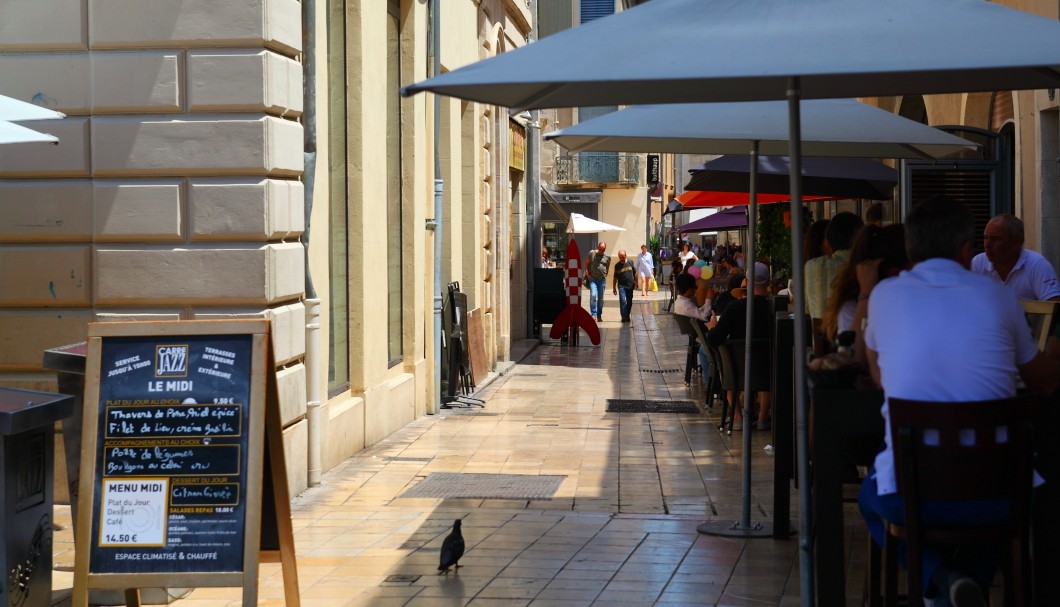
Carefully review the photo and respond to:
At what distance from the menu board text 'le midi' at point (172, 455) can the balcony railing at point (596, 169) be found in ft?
154

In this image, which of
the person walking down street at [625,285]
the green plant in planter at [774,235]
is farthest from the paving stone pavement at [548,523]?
the person walking down street at [625,285]

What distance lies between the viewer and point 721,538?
7.50 metres

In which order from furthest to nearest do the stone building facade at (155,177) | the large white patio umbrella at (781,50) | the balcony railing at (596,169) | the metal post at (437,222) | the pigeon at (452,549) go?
the balcony railing at (596,169) → the metal post at (437,222) → the stone building facade at (155,177) → the pigeon at (452,549) → the large white patio umbrella at (781,50)

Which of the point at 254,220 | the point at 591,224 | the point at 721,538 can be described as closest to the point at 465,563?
the point at 721,538

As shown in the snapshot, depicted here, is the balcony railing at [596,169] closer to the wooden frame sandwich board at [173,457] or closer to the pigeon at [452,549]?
the pigeon at [452,549]

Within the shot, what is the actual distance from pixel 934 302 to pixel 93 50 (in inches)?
225

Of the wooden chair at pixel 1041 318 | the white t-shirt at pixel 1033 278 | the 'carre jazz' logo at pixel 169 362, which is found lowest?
the 'carre jazz' logo at pixel 169 362

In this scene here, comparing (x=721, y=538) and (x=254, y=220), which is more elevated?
(x=254, y=220)

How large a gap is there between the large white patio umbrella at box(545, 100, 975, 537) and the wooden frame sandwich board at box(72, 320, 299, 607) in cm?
251

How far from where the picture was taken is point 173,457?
544 centimetres

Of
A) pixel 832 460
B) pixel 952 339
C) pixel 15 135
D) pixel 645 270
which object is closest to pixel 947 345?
pixel 952 339

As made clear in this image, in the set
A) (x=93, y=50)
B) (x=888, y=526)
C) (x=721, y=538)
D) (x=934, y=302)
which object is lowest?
(x=721, y=538)

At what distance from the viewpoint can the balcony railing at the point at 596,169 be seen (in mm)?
52188

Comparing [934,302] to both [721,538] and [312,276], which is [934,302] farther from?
[312,276]
